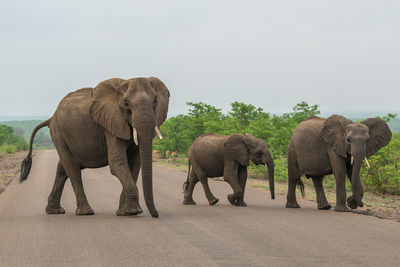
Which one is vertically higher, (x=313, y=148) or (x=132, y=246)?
(x=313, y=148)

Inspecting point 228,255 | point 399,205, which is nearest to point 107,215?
point 228,255

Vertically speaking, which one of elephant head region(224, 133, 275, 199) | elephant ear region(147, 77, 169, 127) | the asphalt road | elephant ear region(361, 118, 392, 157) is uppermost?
elephant ear region(147, 77, 169, 127)

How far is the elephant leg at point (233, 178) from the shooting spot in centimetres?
1478

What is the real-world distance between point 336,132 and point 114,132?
519 centimetres

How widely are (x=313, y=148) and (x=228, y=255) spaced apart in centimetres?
727

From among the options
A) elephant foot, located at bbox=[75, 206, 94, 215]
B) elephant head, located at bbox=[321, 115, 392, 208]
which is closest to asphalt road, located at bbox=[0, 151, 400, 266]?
elephant foot, located at bbox=[75, 206, 94, 215]

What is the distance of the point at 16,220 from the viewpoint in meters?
12.2

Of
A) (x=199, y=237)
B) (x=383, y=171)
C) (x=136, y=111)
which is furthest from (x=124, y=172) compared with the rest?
(x=383, y=171)

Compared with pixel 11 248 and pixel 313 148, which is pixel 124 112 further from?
pixel 313 148

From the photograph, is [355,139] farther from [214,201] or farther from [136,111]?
[136,111]

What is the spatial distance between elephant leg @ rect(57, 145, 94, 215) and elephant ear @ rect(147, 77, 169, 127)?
7.36 ft

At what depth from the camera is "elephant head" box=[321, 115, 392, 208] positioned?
13305mm

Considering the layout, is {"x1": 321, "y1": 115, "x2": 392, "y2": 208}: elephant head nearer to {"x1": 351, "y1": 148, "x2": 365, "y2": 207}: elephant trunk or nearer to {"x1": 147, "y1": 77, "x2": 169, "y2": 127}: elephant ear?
{"x1": 351, "y1": 148, "x2": 365, "y2": 207}: elephant trunk

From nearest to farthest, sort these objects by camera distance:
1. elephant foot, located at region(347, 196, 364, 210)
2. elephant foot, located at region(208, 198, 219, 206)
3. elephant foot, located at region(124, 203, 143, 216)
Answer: elephant foot, located at region(124, 203, 143, 216) → elephant foot, located at region(347, 196, 364, 210) → elephant foot, located at region(208, 198, 219, 206)
